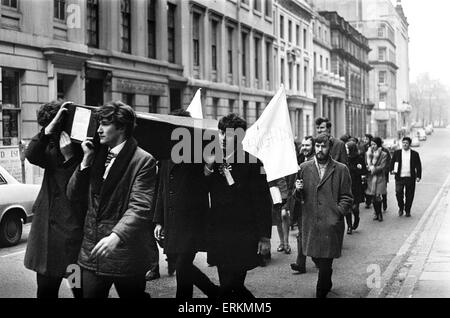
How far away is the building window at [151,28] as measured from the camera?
86.3ft

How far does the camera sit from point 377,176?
49.7ft

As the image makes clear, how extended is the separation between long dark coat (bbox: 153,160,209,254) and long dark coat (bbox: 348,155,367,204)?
6.75 metres

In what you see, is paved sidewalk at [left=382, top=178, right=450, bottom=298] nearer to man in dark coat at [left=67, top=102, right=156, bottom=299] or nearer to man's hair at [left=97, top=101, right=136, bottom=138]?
man in dark coat at [left=67, top=102, right=156, bottom=299]

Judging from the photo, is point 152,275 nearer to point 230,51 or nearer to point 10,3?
point 10,3

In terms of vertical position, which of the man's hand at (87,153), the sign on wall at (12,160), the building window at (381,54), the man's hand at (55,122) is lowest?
the sign on wall at (12,160)

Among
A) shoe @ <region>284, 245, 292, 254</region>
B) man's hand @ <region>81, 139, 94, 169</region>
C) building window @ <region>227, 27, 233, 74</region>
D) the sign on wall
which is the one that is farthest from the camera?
building window @ <region>227, 27, 233, 74</region>

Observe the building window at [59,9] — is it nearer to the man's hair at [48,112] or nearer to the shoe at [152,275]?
the shoe at [152,275]

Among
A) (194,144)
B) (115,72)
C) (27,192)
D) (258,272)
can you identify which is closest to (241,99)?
(115,72)

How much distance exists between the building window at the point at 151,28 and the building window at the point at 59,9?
18.4ft

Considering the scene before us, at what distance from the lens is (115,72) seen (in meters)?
23.1

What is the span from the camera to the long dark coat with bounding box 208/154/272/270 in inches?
224

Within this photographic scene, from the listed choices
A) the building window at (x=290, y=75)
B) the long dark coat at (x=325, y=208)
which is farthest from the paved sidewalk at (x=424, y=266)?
the building window at (x=290, y=75)

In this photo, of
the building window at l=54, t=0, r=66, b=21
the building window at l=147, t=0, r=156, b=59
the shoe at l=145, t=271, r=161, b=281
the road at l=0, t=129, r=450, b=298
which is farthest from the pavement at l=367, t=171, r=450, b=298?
the building window at l=147, t=0, r=156, b=59

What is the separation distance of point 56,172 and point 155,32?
73.1 feet
